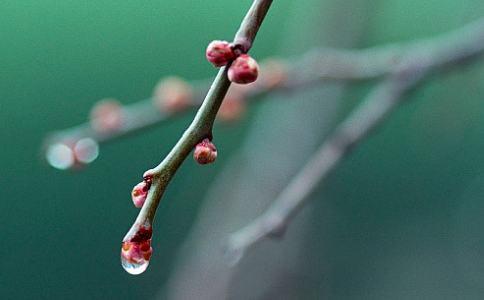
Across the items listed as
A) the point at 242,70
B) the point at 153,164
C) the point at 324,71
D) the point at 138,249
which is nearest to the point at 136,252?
the point at 138,249

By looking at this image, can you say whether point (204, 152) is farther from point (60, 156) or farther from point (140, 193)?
point (60, 156)

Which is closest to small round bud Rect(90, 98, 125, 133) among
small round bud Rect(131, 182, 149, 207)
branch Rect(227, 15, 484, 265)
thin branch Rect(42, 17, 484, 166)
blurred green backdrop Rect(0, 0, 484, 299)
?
thin branch Rect(42, 17, 484, 166)

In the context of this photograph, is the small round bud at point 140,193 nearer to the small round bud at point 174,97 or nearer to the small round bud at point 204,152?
the small round bud at point 204,152

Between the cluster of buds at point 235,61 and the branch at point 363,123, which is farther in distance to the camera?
the branch at point 363,123

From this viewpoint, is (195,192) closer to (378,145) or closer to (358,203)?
(358,203)

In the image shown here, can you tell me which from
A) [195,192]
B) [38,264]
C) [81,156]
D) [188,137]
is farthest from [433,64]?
[38,264]

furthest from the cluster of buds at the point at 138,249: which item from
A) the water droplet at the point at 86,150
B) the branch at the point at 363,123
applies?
the water droplet at the point at 86,150
